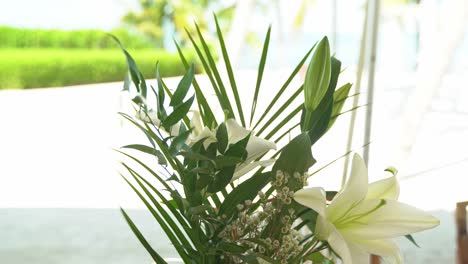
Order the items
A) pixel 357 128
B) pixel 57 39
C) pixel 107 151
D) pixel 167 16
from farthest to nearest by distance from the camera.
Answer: pixel 167 16 < pixel 57 39 < pixel 107 151 < pixel 357 128

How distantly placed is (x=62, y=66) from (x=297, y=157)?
923 cm

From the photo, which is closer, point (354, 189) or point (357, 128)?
point (354, 189)

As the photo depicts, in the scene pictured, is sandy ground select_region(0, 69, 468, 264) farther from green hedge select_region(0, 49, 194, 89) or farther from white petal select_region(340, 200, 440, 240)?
white petal select_region(340, 200, 440, 240)

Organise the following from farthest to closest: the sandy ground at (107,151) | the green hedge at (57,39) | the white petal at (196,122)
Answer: the green hedge at (57,39) → the sandy ground at (107,151) → the white petal at (196,122)

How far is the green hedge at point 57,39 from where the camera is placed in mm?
9469

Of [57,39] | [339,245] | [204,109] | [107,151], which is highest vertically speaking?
[57,39]

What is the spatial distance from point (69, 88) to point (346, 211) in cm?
964

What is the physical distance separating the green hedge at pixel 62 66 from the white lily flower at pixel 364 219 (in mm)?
8582

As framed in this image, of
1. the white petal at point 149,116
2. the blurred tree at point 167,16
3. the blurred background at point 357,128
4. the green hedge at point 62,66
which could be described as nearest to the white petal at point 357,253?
the white petal at point 149,116

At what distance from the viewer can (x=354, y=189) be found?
25.9 inches

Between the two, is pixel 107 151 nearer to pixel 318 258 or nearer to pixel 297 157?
pixel 318 258

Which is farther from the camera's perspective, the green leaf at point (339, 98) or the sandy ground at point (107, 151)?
the sandy ground at point (107, 151)

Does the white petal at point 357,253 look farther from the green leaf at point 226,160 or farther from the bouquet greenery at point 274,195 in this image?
the green leaf at point 226,160

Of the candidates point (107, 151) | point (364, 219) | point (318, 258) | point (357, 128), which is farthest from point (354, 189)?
point (107, 151)
